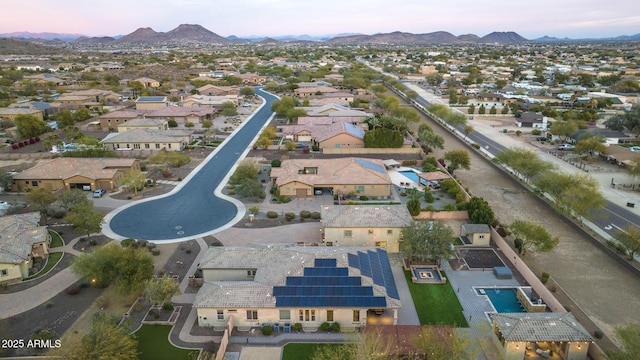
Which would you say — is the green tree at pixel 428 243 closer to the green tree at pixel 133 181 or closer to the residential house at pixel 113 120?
the green tree at pixel 133 181

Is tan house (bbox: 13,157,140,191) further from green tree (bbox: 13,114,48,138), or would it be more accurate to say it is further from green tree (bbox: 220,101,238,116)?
green tree (bbox: 220,101,238,116)

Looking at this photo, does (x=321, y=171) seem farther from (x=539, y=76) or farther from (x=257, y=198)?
(x=539, y=76)

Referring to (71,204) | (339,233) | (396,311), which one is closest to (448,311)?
(396,311)

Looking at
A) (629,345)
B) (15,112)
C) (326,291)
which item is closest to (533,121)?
(629,345)

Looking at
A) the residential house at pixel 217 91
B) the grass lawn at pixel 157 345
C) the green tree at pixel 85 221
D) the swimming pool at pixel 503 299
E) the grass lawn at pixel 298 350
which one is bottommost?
the grass lawn at pixel 298 350

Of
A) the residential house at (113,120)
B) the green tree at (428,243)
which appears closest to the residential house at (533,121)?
the green tree at (428,243)
